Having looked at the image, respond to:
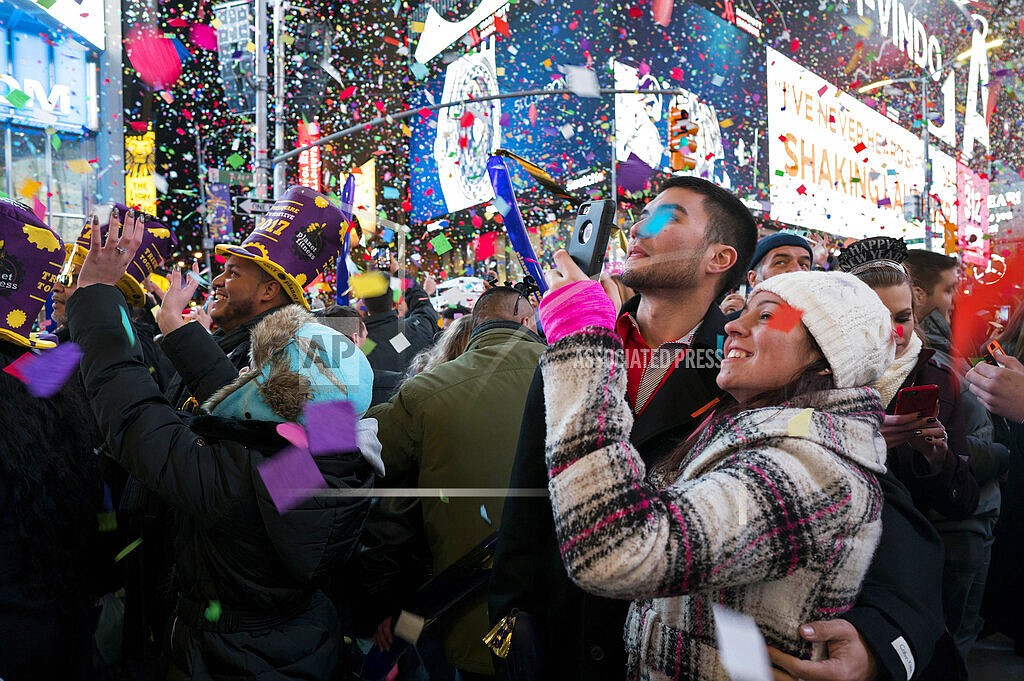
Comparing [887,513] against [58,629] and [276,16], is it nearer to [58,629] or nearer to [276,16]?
[58,629]

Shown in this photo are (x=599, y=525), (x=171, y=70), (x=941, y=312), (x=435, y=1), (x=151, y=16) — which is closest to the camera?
(x=599, y=525)

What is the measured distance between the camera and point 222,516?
7.68 feet

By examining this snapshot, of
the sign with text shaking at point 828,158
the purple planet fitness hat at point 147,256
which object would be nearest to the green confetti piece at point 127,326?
the purple planet fitness hat at point 147,256

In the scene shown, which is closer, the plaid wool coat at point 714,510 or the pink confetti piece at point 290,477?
the plaid wool coat at point 714,510

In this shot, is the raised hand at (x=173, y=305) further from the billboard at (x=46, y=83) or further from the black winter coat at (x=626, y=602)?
the billboard at (x=46, y=83)

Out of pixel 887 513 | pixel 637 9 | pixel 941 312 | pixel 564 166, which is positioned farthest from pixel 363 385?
pixel 637 9

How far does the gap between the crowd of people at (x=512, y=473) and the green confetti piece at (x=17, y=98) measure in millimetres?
15058

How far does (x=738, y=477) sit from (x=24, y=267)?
2499mm

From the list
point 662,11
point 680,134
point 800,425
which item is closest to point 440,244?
point 800,425

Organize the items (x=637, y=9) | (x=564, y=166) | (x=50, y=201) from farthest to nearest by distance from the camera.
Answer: (x=637, y=9)
(x=564, y=166)
(x=50, y=201)

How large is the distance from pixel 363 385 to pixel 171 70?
27.0 meters

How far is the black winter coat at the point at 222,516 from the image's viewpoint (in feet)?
7.63

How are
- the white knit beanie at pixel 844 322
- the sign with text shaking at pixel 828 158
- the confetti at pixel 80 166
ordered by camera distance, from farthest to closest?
the sign with text shaking at pixel 828 158, the confetti at pixel 80 166, the white knit beanie at pixel 844 322

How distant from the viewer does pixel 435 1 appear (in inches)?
735
